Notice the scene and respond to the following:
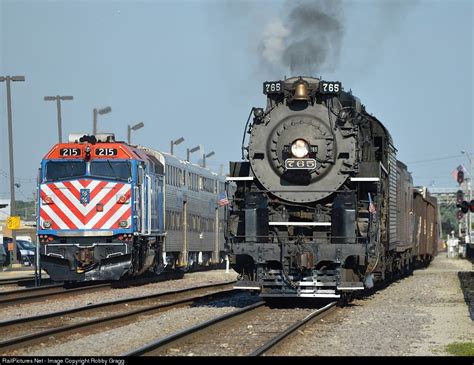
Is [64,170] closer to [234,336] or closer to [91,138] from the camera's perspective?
[91,138]

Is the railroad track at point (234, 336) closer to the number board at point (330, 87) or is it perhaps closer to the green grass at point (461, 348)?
the green grass at point (461, 348)

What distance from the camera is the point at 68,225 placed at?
2445 centimetres

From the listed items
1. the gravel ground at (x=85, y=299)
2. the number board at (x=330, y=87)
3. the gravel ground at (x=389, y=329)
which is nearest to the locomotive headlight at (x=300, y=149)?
the number board at (x=330, y=87)

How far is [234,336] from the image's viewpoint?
14.0 meters

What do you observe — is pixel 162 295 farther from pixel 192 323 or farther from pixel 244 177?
pixel 192 323

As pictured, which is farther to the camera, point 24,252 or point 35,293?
point 24,252

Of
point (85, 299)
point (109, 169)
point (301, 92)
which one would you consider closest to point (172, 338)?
point (301, 92)

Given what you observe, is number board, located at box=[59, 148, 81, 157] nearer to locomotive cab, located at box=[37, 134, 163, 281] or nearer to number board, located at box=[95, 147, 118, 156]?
locomotive cab, located at box=[37, 134, 163, 281]

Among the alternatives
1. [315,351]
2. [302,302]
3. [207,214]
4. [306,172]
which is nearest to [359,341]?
[315,351]

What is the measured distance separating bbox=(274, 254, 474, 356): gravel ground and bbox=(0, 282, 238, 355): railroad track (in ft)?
10.7

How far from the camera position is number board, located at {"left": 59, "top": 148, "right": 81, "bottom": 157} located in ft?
80.8

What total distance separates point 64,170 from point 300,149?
28.5 ft

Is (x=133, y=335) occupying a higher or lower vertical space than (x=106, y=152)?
lower

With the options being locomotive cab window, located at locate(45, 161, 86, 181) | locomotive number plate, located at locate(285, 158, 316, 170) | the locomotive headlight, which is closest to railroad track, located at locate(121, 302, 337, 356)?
locomotive number plate, located at locate(285, 158, 316, 170)
